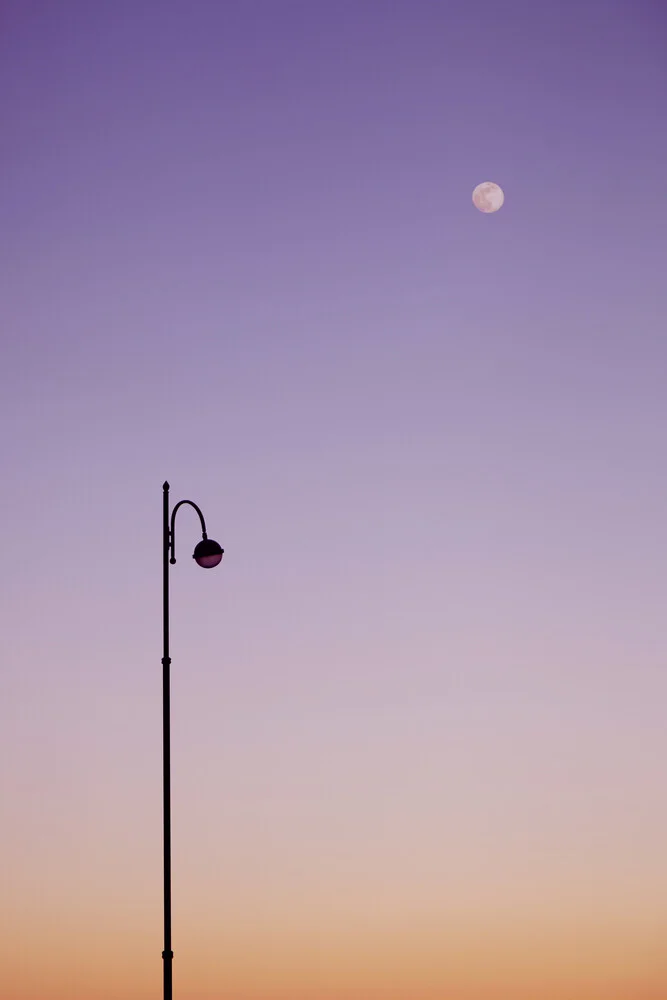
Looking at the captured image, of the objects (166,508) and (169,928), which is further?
(166,508)

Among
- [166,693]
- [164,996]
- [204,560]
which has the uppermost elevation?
[204,560]

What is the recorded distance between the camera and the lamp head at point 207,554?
82.2 ft

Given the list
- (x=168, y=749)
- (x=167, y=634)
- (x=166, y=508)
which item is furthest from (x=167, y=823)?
(x=166, y=508)

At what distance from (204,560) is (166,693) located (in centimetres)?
241

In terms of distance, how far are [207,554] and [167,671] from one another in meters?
2.12

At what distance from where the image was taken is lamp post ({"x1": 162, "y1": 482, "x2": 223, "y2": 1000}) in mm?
22922

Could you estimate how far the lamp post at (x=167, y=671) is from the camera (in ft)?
75.2

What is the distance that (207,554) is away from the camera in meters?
25.1

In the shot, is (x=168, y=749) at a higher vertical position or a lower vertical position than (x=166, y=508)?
lower

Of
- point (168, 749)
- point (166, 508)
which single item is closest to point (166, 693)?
point (168, 749)

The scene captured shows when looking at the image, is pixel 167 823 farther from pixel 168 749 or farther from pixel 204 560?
pixel 204 560

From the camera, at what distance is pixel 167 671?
24.4m

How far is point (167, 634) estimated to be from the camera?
24609 mm

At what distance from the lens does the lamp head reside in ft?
82.2
